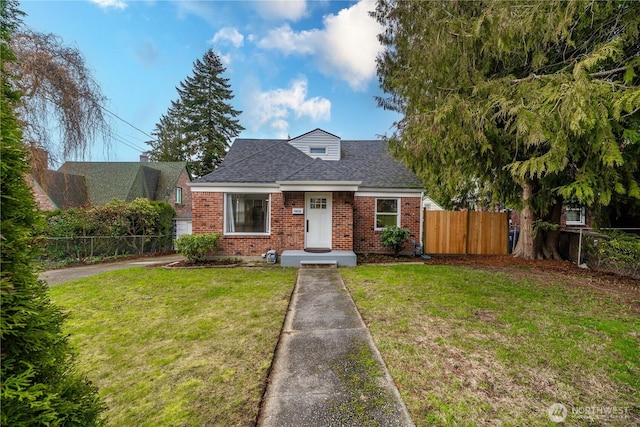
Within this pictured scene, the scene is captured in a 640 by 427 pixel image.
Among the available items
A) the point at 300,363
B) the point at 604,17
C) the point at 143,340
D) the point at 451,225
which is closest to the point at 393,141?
the point at 604,17

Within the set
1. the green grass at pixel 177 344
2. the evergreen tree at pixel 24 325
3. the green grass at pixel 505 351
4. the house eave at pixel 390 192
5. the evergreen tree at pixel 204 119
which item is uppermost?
the evergreen tree at pixel 204 119

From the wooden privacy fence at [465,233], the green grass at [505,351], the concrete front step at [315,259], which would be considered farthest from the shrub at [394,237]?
the green grass at [505,351]

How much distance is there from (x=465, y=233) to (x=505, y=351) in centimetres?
Answer: 918

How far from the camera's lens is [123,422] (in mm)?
2268

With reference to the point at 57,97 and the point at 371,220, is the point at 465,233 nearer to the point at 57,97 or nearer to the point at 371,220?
the point at 371,220

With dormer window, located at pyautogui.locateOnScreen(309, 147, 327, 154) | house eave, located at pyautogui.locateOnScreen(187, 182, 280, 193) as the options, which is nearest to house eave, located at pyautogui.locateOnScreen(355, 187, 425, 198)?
dormer window, located at pyautogui.locateOnScreen(309, 147, 327, 154)

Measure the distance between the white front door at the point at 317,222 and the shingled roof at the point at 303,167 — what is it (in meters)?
1.03

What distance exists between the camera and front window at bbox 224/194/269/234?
10.3 metres

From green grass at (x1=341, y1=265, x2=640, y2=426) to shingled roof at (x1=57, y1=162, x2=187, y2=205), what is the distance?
20662mm

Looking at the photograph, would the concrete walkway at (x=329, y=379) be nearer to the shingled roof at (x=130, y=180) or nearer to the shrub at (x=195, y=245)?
the shrub at (x=195, y=245)

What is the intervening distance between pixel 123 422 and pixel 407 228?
10.2 m

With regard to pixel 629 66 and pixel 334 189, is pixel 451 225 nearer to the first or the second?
pixel 334 189

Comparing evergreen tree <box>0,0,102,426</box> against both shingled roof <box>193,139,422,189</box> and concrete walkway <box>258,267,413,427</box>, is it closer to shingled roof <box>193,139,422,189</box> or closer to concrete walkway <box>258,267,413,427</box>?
concrete walkway <box>258,267,413,427</box>

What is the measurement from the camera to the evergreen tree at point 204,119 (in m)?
28.3
